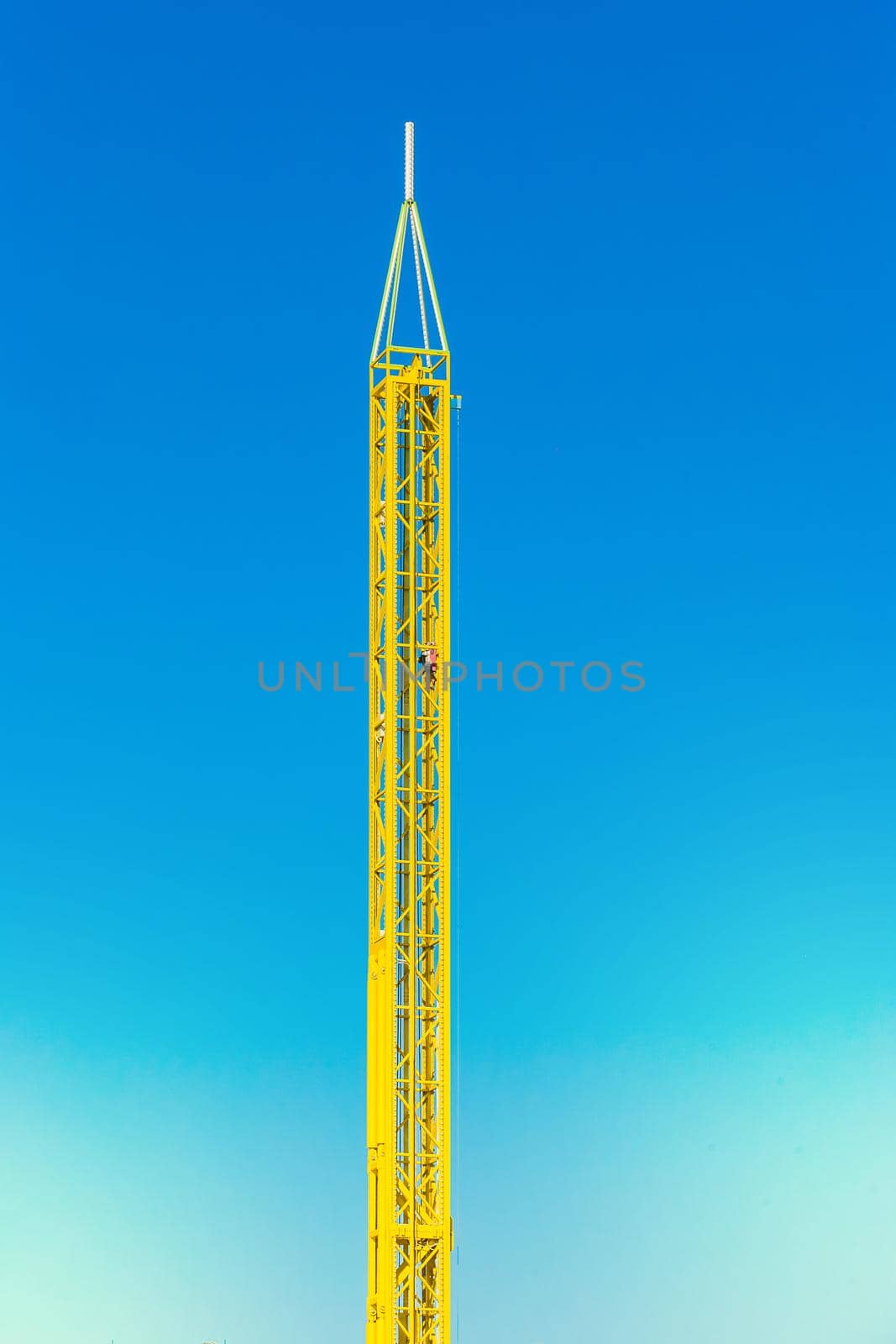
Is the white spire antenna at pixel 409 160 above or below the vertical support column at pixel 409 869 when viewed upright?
above

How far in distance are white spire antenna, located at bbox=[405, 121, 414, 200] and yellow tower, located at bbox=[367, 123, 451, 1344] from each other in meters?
0.08

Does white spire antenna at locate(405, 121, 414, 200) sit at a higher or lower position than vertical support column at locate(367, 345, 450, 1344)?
higher

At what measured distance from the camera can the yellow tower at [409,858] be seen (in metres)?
59.9

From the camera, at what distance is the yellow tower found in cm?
5994

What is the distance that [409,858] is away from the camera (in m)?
61.7

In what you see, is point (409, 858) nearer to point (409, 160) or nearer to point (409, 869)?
point (409, 869)

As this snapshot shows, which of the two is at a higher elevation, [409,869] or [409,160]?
[409,160]

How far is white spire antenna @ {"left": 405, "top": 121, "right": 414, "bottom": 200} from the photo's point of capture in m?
64.1

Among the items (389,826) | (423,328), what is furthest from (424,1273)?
(423,328)

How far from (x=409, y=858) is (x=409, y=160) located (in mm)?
22934

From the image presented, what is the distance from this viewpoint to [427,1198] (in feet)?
198

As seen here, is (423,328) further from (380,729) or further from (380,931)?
(380,931)

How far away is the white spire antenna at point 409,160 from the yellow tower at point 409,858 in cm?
8

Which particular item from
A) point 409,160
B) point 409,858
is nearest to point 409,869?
point 409,858
